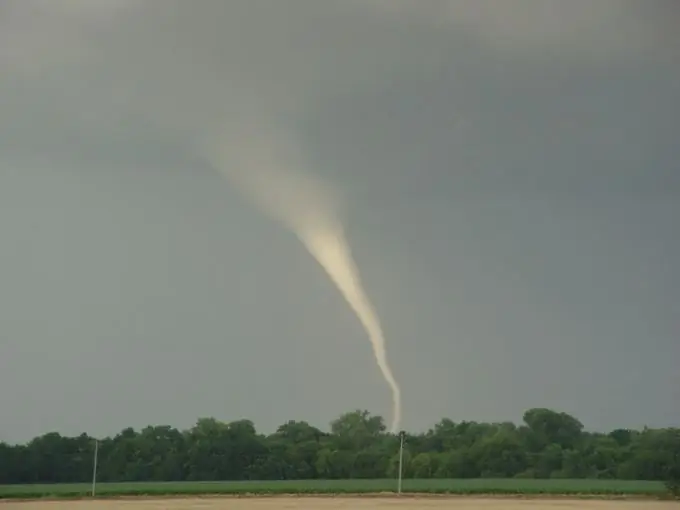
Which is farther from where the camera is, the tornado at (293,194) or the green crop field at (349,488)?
the tornado at (293,194)

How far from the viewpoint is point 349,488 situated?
3543 millimetres

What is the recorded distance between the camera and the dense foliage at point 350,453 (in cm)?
344

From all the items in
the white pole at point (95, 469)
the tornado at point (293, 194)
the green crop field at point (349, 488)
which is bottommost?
the green crop field at point (349, 488)

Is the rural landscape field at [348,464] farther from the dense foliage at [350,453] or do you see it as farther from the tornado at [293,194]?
the tornado at [293,194]

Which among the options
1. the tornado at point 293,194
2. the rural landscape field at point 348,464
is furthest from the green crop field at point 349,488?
the tornado at point 293,194

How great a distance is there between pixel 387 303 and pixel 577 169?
1.07 metres

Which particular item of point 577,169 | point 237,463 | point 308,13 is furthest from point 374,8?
point 237,463

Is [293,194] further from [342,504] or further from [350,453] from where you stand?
[342,504]

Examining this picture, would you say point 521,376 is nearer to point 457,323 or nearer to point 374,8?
point 457,323

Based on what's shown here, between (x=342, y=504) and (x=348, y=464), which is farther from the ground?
(x=348, y=464)

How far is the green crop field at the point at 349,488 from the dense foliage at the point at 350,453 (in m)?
0.03

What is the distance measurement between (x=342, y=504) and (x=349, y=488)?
72 mm

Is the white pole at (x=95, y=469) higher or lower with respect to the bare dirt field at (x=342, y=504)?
higher

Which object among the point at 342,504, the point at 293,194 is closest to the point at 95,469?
the point at 342,504
